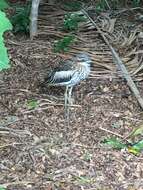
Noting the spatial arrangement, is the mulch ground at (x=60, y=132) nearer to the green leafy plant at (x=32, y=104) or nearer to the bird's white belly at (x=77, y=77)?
the green leafy plant at (x=32, y=104)

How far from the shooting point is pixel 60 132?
554cm

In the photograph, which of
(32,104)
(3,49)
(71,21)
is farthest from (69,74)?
(3,49)

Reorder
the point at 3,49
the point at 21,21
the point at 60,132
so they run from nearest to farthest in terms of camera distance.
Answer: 1. the point at 3,49
2. the point at 60,132
3. the point at 21,21

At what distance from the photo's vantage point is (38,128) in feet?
18.2

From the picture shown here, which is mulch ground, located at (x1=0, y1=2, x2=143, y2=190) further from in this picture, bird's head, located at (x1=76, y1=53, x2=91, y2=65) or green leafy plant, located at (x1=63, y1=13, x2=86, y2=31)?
green leafy plant, located at (x1=63, y1=13, x2=86, y2=31)

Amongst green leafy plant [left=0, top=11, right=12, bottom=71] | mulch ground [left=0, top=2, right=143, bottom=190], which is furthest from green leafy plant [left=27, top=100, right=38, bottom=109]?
green leafy plant [left=0, top=11, right=12, bottom=71]

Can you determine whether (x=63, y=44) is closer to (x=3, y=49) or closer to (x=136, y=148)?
(x=136, y=148)

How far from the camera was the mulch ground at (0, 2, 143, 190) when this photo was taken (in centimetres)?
491

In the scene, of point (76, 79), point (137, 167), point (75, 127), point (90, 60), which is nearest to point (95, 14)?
point (90, 60)

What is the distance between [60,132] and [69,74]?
753mm

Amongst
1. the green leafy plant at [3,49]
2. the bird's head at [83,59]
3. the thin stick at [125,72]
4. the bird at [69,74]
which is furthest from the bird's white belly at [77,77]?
the green leafy plant at [3,49]

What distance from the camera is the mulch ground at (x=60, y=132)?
16.1ft

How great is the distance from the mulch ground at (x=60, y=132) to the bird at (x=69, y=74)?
4.4 inches

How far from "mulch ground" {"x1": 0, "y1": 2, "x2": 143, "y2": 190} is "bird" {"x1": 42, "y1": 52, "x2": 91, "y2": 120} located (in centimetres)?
11
